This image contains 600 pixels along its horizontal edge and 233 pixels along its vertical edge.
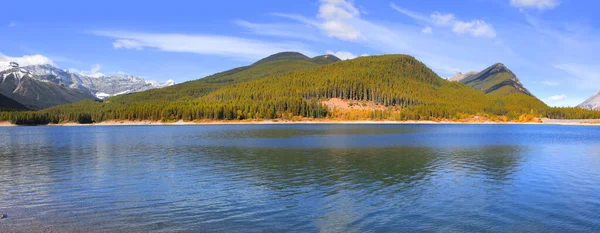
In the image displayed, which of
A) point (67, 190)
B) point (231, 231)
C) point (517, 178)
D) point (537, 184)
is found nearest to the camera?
point (231, 231)

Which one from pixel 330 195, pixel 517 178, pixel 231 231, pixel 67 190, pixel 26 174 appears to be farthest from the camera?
pixel 26 174

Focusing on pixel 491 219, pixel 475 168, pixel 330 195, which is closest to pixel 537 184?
pixel 475 168

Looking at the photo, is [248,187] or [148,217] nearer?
[148,217]

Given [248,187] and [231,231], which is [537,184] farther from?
[231,231]

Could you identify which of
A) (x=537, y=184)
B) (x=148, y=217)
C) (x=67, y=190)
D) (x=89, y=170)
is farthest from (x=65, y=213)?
(x=537, y=184)

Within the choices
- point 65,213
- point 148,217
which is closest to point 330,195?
point 148,217

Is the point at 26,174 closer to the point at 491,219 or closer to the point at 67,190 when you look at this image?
the point at 67,190

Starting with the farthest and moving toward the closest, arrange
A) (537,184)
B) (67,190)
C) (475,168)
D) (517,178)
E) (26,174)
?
(475,168), (26,174), (517,178), (537,184), (67,190)

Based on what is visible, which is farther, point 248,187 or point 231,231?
point 248,187

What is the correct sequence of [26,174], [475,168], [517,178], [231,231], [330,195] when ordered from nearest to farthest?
[231,231], [330,195], [517,178], [26,174], [475,168]

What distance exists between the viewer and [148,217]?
24.6 meters

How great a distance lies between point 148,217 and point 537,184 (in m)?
32.2

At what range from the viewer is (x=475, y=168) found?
4616 centimetres

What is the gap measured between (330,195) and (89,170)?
94.4 ft
